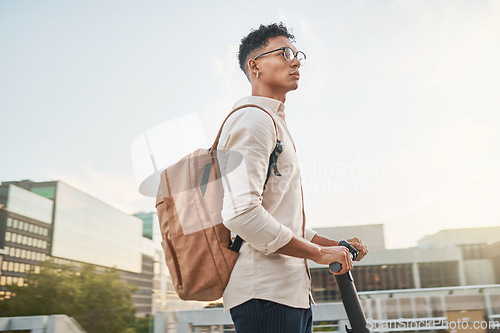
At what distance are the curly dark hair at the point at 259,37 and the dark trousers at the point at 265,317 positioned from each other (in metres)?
0.56

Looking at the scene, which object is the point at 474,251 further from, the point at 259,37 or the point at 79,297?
the point at 259,37

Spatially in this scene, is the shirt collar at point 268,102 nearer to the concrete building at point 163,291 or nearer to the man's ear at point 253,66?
the man's ear at point 253,66

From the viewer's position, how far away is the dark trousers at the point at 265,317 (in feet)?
2.32

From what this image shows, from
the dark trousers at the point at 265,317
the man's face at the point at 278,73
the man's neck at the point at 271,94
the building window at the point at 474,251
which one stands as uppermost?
the building window at the point at 474,251

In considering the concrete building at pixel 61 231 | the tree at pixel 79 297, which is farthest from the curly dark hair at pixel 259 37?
the concrete building at pixel 61 231

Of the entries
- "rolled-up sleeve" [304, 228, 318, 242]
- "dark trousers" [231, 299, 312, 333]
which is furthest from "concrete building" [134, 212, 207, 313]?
"rolled-up sleeve" [304, 228, 318, 242]

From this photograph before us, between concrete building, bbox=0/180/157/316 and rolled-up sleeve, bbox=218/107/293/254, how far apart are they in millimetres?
30790

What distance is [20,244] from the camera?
29.5 meters

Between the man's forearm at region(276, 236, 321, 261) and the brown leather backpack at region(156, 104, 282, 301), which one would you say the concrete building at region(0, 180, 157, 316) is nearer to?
the brown leather backpack at region(156, 104, 282, 301)

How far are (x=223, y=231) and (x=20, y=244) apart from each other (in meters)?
32.8

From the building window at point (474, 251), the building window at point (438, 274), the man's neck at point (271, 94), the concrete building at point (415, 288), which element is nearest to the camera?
the man's neck at point (271, 94)

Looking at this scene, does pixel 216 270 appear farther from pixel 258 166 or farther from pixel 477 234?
pixel 477 234

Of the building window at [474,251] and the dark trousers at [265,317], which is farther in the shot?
the building window at [474,251]

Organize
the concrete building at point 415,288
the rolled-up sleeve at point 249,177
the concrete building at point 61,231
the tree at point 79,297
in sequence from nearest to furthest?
1. the rolled-up sleeve at point 249,177
2. the concrete building at point 415,288
3. the tree at point 79,297
4. the concrete building at point 61,231
